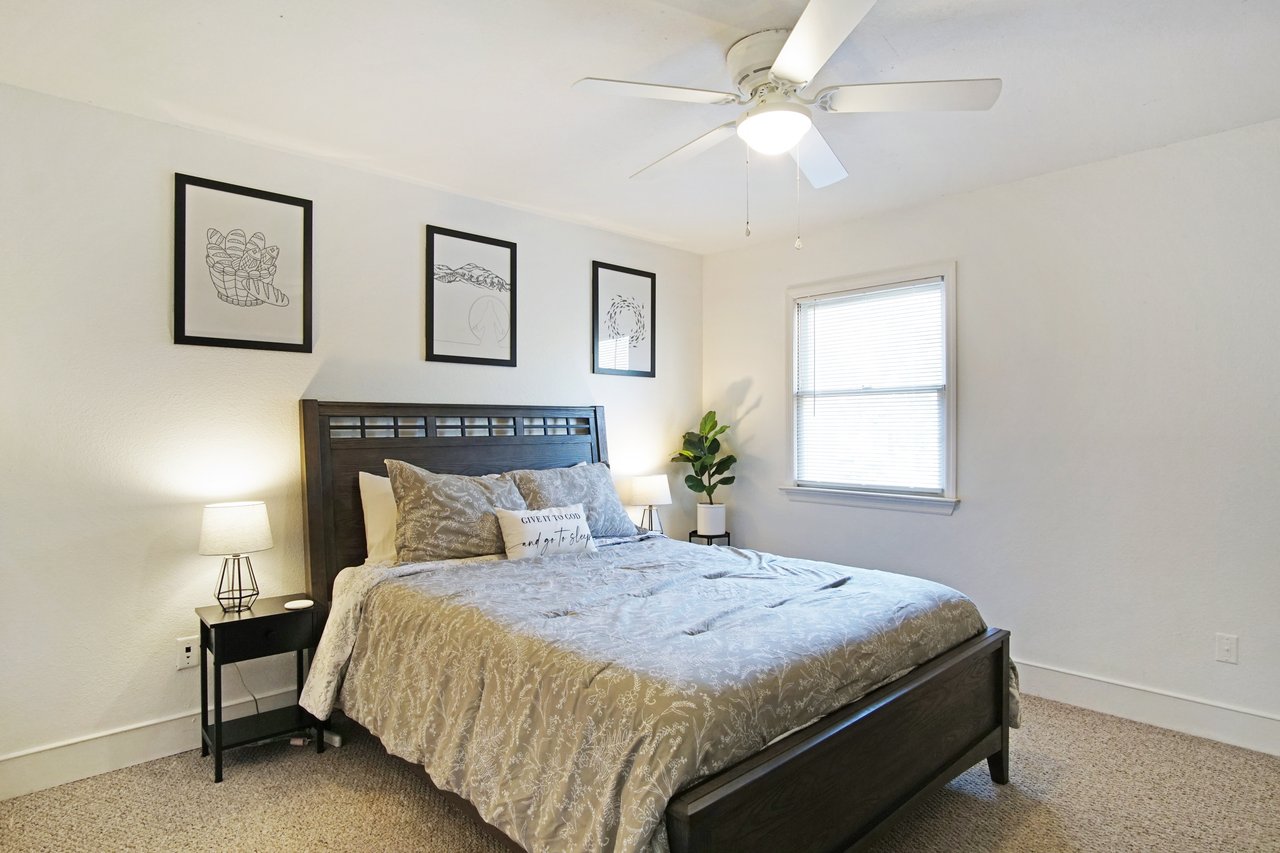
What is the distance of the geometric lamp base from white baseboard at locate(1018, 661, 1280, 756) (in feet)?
12.3

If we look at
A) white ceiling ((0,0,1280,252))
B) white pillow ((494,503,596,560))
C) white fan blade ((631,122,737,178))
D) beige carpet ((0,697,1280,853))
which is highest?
white ceiling ((0,0,1280,252))

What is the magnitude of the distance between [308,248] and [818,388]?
3045 mm

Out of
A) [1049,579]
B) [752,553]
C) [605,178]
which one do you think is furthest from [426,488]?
[1049,579]

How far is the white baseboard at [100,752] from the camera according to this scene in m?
2.53

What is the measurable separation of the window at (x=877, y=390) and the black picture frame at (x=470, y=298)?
190 cm

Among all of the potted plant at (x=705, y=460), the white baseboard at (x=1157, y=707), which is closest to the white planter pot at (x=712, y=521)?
the potted plant at (x=705, y=460)

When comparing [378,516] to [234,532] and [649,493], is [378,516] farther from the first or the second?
[649,493]

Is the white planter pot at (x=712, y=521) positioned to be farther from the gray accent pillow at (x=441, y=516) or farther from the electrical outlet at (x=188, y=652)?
the electrical outlet at (x=188, y=652)

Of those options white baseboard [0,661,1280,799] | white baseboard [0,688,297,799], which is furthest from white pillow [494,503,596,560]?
white baseboard [0,688,297,799]

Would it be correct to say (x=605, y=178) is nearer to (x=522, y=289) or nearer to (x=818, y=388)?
(x=522, y=289)

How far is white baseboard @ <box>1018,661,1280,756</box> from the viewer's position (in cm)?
290

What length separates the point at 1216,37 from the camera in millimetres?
2232

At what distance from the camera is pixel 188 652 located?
2.91m

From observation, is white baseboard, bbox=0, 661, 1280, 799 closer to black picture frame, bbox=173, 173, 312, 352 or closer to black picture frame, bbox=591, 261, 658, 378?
black picture frame, bbox=173, 173, 312, 352
